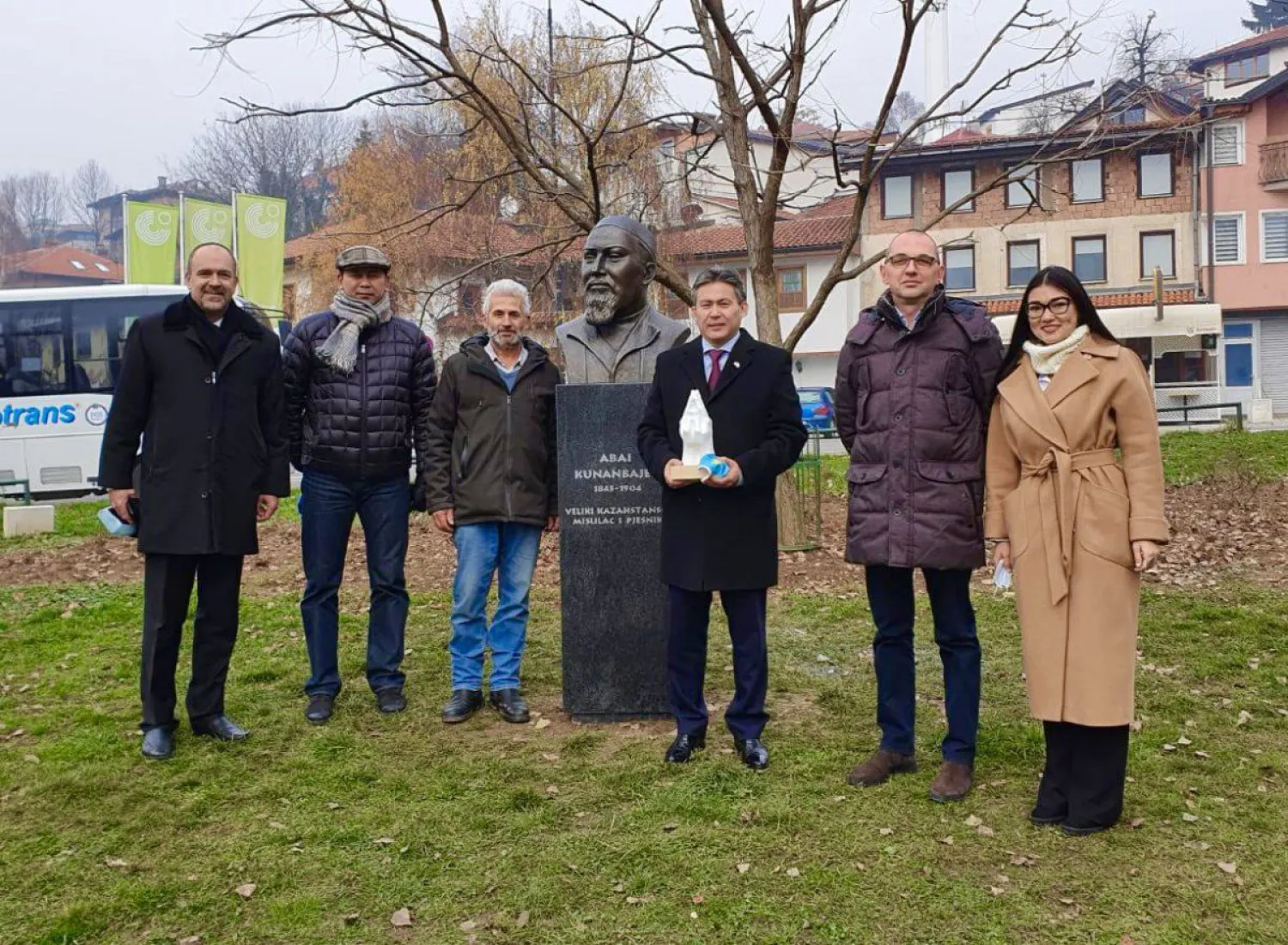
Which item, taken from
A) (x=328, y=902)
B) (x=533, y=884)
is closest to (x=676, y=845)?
(x=533, y=884)

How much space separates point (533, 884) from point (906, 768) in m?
1.70

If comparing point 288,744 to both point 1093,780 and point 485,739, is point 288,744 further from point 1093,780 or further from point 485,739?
point 1093,780

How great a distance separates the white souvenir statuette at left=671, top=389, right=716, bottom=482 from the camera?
4555 mm

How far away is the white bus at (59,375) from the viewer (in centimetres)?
1822

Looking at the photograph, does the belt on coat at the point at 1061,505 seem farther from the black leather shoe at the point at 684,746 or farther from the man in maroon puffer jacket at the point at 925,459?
the black leather shoe at the point at 684,746

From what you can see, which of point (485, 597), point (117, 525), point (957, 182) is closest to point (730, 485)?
point (485, 597)

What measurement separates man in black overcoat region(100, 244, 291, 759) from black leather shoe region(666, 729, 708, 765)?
6.58 ft

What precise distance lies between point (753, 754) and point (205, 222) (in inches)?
818

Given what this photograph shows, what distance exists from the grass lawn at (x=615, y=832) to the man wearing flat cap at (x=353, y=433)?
0.64m

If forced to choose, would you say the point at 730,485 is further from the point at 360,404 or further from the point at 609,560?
the point at 360,404

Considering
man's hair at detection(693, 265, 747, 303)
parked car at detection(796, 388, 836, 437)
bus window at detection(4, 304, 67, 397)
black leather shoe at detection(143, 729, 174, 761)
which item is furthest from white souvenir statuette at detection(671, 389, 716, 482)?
parked car at detection(796, 388, 836, 437)

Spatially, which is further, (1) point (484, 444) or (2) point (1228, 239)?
(2) point (1228, 239)

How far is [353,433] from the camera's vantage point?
5355 mm

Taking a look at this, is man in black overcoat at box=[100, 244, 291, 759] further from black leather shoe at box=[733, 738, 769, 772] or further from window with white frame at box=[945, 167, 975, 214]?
window with white frame at box=[945, 167, 975, 214]
